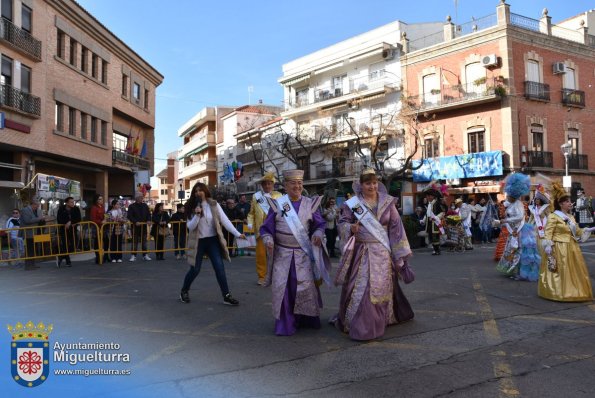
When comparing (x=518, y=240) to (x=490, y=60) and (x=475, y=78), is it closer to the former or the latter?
(x=490, y=60)

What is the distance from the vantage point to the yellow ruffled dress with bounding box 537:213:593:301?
686 centimetres

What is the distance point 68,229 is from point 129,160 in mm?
19202

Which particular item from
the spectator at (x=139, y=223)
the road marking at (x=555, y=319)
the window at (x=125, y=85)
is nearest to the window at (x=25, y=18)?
the window at (x=125, y=85)

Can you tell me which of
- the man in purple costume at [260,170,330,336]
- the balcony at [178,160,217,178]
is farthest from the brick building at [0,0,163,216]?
the balcony at [178,160,217,178]

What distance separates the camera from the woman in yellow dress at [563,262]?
22.6 feet

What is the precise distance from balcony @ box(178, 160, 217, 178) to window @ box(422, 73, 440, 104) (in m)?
33.0

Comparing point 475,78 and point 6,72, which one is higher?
point 475,78

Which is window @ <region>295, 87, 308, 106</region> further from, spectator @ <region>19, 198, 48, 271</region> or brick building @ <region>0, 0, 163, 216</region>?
spectator @ <region>19, 198, 48, 271</region>

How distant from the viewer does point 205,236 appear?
7.11 m

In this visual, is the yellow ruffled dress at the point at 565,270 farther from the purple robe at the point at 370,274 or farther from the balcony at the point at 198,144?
the balcony at the point at 198,144

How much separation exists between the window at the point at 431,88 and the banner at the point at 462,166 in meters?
3.98

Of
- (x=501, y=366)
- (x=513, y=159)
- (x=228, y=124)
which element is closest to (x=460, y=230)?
(x=501, y=366)

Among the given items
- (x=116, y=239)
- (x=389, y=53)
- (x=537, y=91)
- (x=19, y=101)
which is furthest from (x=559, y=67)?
(x=19, y=101)

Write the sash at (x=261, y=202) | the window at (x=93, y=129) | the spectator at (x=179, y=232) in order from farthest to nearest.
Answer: the window at (x=93, y=129) → the spectator at (x=179, y=232) → the sash at (x=261, y=202)
